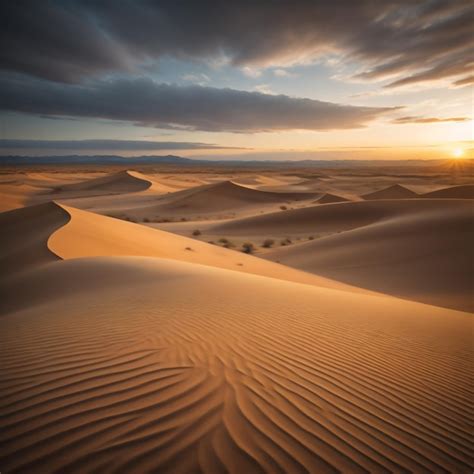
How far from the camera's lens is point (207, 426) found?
1975mm

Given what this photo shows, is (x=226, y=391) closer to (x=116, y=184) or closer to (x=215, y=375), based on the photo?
(x=215, y=375)

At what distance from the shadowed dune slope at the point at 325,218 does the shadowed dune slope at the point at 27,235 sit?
9819 mm

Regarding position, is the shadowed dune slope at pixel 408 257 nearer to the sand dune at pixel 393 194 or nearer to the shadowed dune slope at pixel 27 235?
the shadowed dune slope at pixel 27 235

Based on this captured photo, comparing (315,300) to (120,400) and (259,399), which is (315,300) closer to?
(259,399)

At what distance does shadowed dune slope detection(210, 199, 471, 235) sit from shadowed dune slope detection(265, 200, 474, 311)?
405 cm

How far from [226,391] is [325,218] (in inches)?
851

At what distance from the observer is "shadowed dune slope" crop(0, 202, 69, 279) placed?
7.97 m

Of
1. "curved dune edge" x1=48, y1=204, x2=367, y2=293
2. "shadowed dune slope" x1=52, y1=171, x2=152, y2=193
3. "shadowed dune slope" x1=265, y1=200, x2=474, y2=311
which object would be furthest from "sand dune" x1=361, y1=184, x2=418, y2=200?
"shadowed dune slope" x1=52, y1=171, x2=152, y2=193

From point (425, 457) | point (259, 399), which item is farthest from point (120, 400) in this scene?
point (425, 457)

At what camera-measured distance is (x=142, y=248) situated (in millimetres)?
10508

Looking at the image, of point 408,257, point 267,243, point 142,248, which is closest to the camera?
point 142,248

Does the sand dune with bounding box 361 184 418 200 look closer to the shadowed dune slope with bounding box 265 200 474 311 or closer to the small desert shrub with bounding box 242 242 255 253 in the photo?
the shadowed dune slope with bounding box 265 200 474 311

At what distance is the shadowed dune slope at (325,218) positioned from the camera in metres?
20.5

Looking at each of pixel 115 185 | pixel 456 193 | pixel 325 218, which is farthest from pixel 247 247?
pixel 115 185
